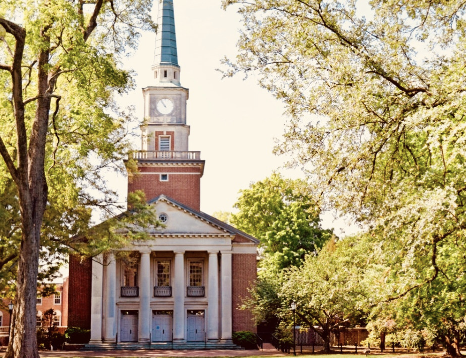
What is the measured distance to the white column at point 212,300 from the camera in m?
43.6

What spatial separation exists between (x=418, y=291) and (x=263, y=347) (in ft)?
91.1

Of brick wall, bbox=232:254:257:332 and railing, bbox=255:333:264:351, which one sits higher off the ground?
brick wall, bbox=232:254:257:332

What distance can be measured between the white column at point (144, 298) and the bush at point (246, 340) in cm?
566

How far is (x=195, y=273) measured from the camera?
46781mm

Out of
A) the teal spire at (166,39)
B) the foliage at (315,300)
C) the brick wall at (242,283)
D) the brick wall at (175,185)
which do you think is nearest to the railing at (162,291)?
the brick wall at (242,283)

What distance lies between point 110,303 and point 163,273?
4.60m

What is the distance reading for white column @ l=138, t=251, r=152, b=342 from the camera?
1708 inches

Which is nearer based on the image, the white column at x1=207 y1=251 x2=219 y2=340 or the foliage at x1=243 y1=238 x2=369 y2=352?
the foliage at x1=243 y1=238 x2=369 y2=352

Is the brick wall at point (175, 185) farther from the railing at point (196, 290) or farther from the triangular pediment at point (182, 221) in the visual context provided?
the railing at point (196, 290)

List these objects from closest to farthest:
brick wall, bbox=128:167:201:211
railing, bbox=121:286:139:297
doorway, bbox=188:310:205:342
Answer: railing, bbox=121:286:139:297
doorway, bbox=188:310:205:342
brick wall, bbox=128:167:201:211

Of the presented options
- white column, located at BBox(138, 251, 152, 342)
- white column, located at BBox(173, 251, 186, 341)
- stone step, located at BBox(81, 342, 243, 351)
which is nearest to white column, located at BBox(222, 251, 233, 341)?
stone step, located at BBox(81, 342, 243, 351)

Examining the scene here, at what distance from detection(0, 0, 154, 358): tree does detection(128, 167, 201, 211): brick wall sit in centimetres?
2608

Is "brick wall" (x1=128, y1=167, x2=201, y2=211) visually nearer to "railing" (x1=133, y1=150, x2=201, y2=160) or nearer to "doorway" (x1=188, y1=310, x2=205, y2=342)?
"railing" (x1=133, y1=150, x2=201, y2=160)

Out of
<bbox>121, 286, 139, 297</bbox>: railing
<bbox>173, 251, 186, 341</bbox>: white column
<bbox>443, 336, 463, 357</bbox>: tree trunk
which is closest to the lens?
<bbox>443, 336, 463, 357</bbox>: tree trunk
